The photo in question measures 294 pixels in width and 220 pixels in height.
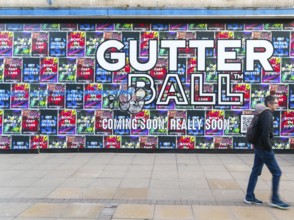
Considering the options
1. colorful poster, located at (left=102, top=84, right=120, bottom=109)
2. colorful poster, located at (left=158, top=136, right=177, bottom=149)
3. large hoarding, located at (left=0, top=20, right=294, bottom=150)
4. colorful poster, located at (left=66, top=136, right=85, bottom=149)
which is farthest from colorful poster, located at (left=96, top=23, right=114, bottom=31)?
colorful poster, located at (left=158, top=136, right=177, bottom=149)

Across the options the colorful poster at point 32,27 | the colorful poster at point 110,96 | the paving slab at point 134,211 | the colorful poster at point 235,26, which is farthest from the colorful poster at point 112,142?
the paving slab at point 134,211

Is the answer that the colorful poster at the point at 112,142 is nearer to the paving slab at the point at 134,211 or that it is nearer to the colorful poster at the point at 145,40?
the colorful poster at the point at 145,40

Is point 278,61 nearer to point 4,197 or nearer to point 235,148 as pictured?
point 235,148

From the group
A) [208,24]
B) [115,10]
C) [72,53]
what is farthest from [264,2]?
[72,53]

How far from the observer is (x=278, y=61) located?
12578 mm

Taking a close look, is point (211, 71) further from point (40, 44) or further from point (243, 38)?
point (40, 44)

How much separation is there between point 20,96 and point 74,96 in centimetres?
187

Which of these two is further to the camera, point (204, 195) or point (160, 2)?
point (160, 2)

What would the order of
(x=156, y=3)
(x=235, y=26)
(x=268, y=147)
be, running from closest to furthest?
(x=268, y=147) → (x=156, y=3) → (x=235, y=26)

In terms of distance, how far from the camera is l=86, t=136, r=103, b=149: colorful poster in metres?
12.9

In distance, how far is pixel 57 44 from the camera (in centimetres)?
1293

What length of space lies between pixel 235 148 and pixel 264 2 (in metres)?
4.92

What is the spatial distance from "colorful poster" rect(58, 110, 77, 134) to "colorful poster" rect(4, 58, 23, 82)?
194cm

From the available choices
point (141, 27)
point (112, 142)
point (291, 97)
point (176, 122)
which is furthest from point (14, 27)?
point (291, 97)
